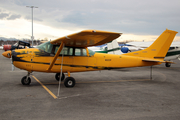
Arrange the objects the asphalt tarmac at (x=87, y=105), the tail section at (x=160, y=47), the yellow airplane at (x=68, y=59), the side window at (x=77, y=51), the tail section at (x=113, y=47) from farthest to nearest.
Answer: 1. the tail section at (x=113, y=47)
2. the tail section at (x=160, y=47)
3. the side window at (x=77, y=51)
4. the yellow airplane at (x=68, y=59)
5. the asphalt tarmac at (x=87, y=105)

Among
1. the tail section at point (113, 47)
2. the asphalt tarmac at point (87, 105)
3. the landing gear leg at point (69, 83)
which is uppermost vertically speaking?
the tail section at point (113, 47)

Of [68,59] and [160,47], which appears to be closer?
[68,59]

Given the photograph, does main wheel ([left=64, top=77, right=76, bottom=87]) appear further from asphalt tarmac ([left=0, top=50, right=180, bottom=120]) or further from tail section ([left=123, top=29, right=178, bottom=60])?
tail section ([left=123, top=29, right=178, bottom=60])

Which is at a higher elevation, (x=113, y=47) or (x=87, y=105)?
(x=113, y=47)

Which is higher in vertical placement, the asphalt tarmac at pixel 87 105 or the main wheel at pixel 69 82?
the main wheel at pixel 69 82

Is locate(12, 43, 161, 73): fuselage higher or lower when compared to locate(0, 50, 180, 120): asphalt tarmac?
higher

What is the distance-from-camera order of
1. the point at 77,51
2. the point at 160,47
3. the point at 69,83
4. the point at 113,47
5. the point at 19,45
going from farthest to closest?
the point at 19,45 → the point at 113,47 → the point at 160,47 → the point at 77,51 → the point at 69,83

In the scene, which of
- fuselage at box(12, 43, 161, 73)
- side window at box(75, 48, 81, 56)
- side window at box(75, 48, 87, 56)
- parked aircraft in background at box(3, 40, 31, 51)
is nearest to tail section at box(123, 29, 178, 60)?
fuselage at box(12, 43, 161, 73)

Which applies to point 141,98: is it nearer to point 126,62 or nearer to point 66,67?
point 126,62

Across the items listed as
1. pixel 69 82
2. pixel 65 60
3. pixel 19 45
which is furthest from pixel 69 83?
pixel 19 45

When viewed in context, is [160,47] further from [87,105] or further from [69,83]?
[87,105]

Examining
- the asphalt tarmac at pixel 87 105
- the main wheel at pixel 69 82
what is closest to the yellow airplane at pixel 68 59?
the main wheel at pixel 69 82

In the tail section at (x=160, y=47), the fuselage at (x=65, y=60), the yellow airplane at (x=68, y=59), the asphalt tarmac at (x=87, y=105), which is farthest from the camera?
the tail section at (x=160, y=47)

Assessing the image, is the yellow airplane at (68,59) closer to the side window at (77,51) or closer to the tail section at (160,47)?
the side window at (77,51)
